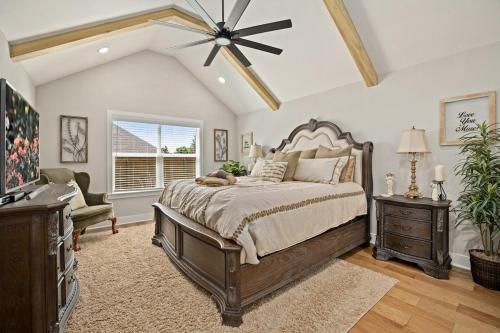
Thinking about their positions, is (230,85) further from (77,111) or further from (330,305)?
(330,305)

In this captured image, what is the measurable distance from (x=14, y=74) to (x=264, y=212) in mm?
3079

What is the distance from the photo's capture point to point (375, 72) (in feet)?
10.5

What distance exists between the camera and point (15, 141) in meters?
1.61

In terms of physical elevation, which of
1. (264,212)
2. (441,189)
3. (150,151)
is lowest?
(264,212)

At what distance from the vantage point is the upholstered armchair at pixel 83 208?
2.94m

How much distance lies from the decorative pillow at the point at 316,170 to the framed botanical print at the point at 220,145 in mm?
2607

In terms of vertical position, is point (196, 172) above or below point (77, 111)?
below

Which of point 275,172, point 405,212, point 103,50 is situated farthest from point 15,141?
point 405,212

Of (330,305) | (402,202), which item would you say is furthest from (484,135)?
(330,305)

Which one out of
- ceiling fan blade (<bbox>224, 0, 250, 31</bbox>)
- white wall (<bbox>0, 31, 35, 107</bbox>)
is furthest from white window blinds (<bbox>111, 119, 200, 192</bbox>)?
ceiling fan blade (<bbox>224, 0, 250, 31</bbox>)

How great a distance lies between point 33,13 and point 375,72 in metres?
3.89

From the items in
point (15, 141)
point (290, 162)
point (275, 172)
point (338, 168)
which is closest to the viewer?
point (15, 141)

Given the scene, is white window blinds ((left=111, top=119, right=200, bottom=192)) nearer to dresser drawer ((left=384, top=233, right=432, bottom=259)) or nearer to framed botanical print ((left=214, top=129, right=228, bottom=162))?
framed botanical print ((left=214, top=129, right=228, bottom=162))

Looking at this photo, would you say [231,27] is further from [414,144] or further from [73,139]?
[73,139]
